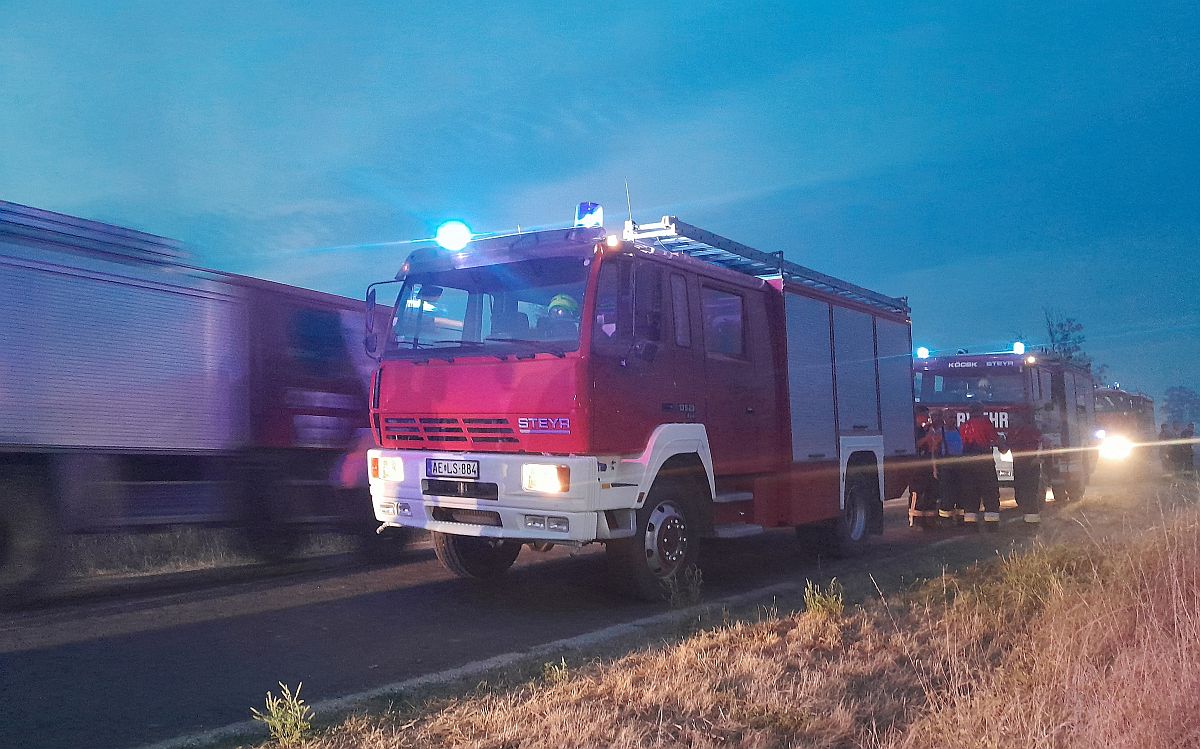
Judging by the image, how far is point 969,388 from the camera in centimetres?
1677

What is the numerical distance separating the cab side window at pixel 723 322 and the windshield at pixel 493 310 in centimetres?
152

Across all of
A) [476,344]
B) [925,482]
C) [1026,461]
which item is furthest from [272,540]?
[1026,461]

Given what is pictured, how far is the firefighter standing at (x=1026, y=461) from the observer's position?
14828 millimetres

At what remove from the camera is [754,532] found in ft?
27.9

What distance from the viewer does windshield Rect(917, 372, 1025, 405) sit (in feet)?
53.7

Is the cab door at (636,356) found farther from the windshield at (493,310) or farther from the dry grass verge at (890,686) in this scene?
the dry grass verge at (890,686)

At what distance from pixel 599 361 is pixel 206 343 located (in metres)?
4.54

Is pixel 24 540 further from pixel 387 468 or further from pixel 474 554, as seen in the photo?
pixel 474 554

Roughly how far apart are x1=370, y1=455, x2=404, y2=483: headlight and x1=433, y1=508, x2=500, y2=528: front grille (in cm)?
46

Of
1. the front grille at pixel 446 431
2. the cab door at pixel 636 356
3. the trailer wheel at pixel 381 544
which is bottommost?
the trailer wheel at pixel 381 544

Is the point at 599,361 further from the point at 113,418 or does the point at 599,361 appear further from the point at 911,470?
the point at 911,470

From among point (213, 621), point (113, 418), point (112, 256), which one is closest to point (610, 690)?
point (213, 621)

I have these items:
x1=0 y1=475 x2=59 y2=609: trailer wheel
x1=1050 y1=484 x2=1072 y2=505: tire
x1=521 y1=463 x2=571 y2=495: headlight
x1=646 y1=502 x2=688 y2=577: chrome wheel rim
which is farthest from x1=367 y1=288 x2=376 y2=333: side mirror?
x1=1050 y1=484 x2=1072 y2=505: tire

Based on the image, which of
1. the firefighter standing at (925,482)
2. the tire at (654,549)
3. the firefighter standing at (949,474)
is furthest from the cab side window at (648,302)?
the firefighter standing at (949,474)
